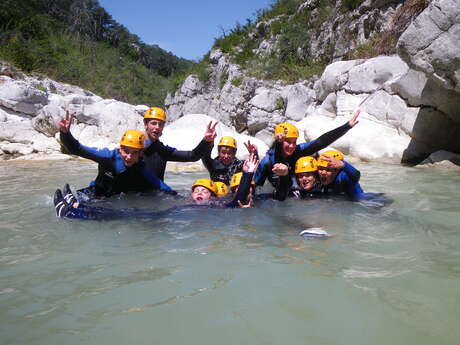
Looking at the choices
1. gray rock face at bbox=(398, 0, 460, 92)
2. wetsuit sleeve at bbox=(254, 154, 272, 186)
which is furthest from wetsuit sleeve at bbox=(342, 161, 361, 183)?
gray rock face at bbox=(398, 0, 460, 92)

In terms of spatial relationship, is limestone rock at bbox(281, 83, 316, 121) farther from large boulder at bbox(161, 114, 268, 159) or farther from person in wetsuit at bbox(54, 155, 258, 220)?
person in wetsuit at bbox(54, 155, 258, 220)

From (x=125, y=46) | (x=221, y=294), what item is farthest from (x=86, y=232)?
(x=125, y=46)

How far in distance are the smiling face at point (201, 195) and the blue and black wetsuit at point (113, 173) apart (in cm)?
58

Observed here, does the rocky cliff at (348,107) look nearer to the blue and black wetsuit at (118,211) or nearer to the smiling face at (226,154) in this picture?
the smiling face at (226,154)

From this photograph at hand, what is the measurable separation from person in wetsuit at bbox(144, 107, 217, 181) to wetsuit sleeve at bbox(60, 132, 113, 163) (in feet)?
2.38

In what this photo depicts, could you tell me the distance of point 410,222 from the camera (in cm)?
407

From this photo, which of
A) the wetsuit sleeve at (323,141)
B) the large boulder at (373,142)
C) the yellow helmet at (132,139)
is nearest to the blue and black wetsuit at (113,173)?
the yellow helmet at (132,139)

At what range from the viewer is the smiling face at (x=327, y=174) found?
5.14 m

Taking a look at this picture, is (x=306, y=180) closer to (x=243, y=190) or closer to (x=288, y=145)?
(x=288, y=145)

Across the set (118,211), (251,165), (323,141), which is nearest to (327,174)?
(323,141)

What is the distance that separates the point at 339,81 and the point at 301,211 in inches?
397

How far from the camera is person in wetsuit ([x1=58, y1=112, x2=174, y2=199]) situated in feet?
15.3

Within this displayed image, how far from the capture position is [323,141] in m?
5.52

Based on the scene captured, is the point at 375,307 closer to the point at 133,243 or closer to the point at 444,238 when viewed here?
the point at 444,238
